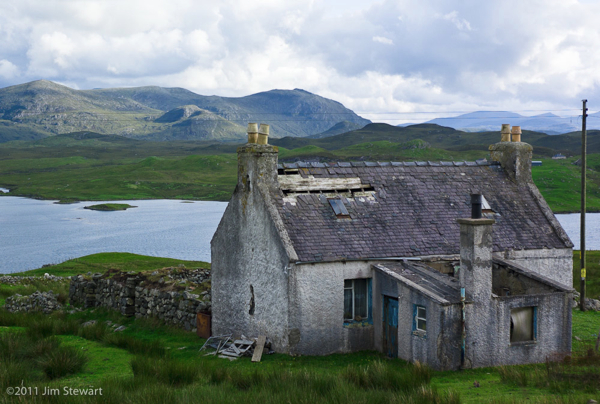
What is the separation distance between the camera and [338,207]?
62.6 feet

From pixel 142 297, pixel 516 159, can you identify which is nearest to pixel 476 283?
pixel 516 159

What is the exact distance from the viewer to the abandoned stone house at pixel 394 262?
15469 mm

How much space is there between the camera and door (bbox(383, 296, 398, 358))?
1694cm

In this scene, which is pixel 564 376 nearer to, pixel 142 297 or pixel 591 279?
pixel 142 297

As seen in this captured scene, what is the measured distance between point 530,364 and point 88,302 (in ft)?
62.2

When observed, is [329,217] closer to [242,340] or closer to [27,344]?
[242,340]

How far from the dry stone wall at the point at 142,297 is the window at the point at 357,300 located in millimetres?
5813

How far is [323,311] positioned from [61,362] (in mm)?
7070

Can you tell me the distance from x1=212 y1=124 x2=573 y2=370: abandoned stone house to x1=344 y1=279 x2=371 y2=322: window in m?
0.04

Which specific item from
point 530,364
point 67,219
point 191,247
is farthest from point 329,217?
point 67,219

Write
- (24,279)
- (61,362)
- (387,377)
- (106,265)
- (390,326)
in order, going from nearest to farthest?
1. (387,377)
2. (61,362)
3. (390,326)
4. (24,279)
5. (106,265)

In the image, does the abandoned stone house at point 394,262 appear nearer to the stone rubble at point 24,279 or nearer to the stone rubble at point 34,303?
the stone rubble at point 34,303

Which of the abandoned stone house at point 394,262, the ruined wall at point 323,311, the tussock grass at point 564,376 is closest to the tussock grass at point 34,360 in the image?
the abandoned stone house at point 394,262

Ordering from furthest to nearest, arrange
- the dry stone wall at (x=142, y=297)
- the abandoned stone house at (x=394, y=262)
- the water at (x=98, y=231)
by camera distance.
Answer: the water at (x=98, y=231), the dry stone wall at (x=142, y=297), the abandoned stone house at (x=394, y=262)
